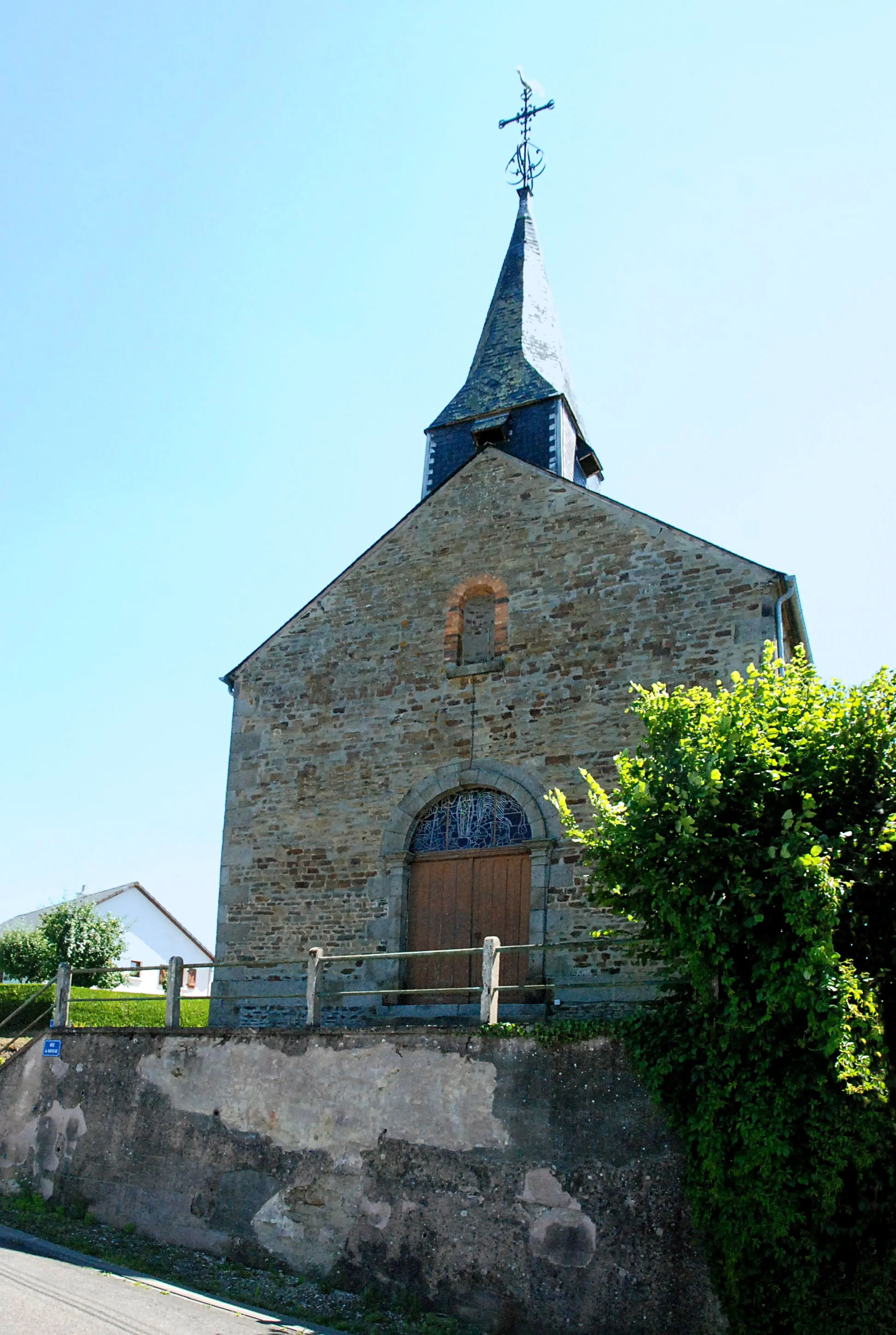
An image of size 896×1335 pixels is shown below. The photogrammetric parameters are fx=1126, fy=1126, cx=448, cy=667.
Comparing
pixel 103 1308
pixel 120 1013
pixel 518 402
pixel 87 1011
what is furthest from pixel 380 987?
pixel 120 1013

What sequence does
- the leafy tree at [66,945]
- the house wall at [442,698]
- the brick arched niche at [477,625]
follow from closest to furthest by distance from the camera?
1. the house wall at [442,698]
2. the brick arched niche at [477,625]
3. the leafy tree at [66,945]

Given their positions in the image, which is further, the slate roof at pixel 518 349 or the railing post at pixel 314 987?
the slate roof at pixel 518 349

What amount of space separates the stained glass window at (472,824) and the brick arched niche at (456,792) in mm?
106

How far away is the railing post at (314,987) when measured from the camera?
977 centimetres

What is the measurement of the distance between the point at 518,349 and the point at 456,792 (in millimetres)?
8024

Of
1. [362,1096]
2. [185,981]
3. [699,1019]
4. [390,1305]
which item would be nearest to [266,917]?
[362,1096]

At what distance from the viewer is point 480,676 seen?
12.5 metres

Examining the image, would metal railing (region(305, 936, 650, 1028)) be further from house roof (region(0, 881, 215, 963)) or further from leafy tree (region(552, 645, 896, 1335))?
house roof (region(0, 881, 215, 963))

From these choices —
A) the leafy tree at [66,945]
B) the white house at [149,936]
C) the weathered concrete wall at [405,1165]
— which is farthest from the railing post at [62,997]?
the white house at [149,936]

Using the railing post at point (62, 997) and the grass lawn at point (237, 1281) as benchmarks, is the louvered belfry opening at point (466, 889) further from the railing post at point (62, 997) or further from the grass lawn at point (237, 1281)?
the railing post at point (62, 997)

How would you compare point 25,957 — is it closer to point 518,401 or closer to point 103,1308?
point 518,401

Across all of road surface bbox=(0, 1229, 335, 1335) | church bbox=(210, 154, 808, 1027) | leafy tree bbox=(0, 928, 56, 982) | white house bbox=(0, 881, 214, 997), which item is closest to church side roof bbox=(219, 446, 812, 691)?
church bbox=(210, 154, 808, 1027)

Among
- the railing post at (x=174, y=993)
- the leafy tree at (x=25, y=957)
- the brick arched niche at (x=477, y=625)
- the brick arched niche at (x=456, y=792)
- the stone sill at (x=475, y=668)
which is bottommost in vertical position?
the railing post at (x=174, y=993)

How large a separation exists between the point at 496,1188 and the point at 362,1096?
1392 mm
